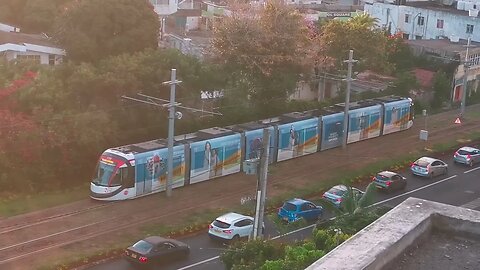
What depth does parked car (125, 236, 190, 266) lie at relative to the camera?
760 inches

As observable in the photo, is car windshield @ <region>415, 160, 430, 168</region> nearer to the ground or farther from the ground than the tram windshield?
nearer to the ground

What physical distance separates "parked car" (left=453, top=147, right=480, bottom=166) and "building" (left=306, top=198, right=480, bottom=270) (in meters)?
26.9

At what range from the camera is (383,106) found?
3625 centimetres

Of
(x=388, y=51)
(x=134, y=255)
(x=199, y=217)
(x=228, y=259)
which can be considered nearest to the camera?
(x=228, y=259)

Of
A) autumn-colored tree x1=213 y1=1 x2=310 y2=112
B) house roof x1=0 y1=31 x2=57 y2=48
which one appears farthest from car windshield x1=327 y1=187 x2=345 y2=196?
house roof x1=0 y1=31 x2=57 y2=48

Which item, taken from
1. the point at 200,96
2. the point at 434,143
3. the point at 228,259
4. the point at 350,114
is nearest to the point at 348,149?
the point at 350,114

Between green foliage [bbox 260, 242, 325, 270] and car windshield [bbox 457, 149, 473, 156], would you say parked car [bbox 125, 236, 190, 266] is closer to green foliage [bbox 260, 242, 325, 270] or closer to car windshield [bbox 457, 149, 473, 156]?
green foliage [bbox 260, 242, 325, 270]

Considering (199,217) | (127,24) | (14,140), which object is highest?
(127,24)

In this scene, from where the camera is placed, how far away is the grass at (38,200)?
77.2 feet

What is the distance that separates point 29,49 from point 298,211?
17.1 metres

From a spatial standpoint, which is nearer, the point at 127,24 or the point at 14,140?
the point at 14,140

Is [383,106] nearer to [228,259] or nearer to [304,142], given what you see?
[304,142]

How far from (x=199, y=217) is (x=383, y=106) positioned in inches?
601

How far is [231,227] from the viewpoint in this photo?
21781 millimetres
